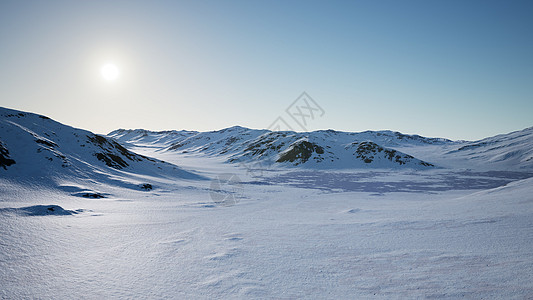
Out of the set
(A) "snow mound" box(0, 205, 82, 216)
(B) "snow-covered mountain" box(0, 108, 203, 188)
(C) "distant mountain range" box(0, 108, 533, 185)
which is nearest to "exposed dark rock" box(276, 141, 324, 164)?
(C) "distant mountain range" box(0, 108, 533, 185)

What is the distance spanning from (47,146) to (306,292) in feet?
121

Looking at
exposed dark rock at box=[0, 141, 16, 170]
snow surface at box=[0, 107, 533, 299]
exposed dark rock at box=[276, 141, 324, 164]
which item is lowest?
snow surface at box=[0, 107, 533, 299]

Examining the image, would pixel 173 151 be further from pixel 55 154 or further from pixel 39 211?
pixel 39 211

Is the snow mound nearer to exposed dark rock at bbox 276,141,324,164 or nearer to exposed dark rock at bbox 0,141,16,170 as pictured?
exposed dark rock at bbox 0,141,16,170

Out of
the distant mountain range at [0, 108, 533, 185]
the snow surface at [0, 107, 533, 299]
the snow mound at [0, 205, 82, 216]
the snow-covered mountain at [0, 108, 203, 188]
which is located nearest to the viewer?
the snow surface at [0, 107, 533, 299]

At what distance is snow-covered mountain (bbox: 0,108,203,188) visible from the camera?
67.9ft

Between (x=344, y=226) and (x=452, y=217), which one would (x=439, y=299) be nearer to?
(x=344, y=226)

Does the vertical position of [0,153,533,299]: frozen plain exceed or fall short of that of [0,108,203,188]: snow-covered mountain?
it falls short

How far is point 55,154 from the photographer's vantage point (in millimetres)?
25812

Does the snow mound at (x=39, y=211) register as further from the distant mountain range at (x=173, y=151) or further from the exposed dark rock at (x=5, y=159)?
the exposed dark rock at (x=5, y=159)

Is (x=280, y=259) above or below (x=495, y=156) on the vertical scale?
below

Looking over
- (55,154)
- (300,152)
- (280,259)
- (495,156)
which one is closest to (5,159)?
(55,154)

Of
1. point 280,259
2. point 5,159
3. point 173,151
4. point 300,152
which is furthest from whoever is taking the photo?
point 173,151

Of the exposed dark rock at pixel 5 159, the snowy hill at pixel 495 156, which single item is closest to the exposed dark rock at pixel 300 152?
the snowy hill at pixel 495 156
